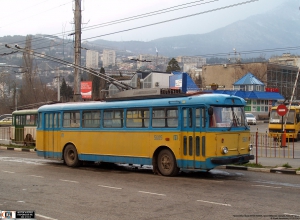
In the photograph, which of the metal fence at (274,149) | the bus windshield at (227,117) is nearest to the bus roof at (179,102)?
the bus windshield at (227,117)

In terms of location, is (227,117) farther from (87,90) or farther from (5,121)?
(5,121)

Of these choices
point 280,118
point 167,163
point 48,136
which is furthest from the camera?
point 280,118

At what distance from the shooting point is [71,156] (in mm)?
18375

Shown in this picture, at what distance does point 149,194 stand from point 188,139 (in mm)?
3392

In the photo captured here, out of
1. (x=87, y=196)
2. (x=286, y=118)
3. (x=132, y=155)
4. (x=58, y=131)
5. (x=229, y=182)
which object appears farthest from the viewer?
(x=286, y=118)

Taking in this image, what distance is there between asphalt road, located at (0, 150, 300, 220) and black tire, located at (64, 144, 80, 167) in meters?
1.67

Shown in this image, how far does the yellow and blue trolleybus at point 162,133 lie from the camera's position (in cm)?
1363

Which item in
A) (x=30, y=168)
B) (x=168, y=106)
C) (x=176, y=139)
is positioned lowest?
(x=30, y=168)

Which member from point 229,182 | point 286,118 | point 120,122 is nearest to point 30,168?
point 120,122

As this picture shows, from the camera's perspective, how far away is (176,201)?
32.9ft

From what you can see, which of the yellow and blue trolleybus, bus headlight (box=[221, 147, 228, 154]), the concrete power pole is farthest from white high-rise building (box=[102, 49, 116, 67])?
bus headlight (box=[221, 147, 228, 154])

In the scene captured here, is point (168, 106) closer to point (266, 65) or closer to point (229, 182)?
point (229, 182)

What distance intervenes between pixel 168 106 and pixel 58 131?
20.8ft

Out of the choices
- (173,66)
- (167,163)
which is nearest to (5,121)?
(173,66)
